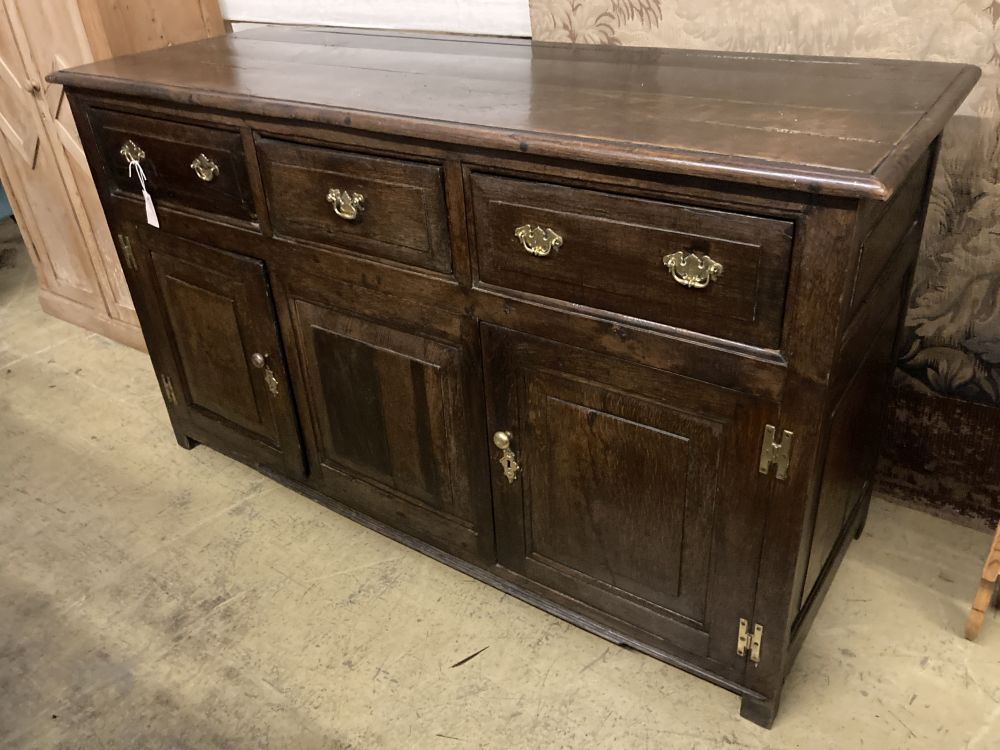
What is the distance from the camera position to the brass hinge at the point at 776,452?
115cm

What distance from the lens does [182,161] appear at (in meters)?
1.65

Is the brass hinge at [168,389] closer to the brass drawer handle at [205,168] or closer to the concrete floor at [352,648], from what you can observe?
the concrete floor at [352,648]

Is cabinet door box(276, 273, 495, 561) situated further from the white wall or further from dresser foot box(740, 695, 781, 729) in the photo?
the white wall

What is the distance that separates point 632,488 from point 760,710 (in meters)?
0.46

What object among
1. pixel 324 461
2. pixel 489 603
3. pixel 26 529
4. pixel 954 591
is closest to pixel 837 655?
pixel 954 591

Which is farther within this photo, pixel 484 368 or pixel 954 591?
pixel 954 591

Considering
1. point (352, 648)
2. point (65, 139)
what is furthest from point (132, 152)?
point (352, 648)

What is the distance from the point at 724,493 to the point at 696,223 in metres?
0.43

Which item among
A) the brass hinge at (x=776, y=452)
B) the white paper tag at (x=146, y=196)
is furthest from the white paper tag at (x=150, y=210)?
the brass hinge at (x=776, y=452)

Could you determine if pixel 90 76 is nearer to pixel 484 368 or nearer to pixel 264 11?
pixel 264 11

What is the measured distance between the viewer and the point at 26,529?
200 centimetres

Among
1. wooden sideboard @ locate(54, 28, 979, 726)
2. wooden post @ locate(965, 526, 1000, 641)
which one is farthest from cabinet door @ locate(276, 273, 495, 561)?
wooden post @ locate(965, 526, 1000, 641)

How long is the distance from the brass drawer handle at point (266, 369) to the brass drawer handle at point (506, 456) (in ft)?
1.96

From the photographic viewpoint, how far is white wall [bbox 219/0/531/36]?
1841mm
